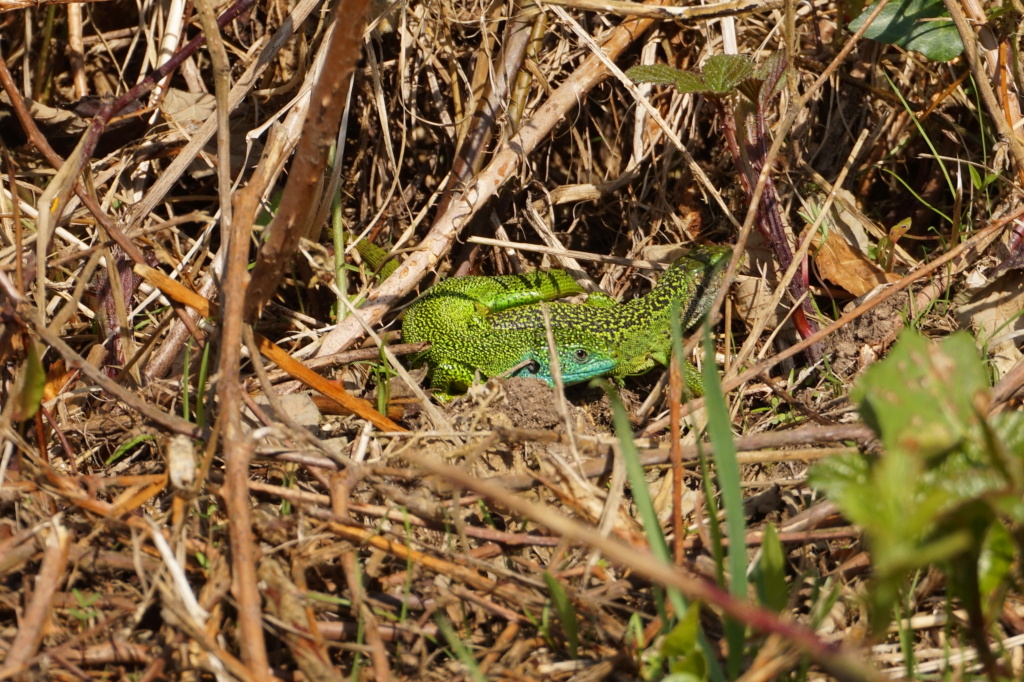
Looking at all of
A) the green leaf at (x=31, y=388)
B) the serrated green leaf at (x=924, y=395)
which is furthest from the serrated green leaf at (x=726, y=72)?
the green leaf at (x=31, y=388)

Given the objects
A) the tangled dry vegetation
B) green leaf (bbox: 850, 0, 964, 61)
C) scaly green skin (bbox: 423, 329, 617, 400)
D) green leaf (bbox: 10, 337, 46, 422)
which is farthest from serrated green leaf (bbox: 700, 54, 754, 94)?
green leaf (bbox: 10, 337, 46, 422)

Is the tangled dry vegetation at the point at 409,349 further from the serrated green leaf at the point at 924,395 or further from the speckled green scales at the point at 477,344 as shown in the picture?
the serrated green leaf at the point at 924,395

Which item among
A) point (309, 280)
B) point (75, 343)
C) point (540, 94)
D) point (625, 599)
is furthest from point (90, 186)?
point (625, 599)

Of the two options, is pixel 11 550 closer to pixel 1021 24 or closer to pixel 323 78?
pixel 323 78

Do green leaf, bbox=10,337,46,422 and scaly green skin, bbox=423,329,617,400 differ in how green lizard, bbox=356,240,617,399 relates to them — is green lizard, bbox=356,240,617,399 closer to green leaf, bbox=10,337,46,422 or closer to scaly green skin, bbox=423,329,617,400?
scaly green skin, bbox=423,329,617,400

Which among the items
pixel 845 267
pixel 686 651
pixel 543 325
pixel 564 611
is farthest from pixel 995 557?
pixel 543 325

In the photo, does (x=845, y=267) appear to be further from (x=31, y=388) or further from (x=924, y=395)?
(x=31, y=388)
